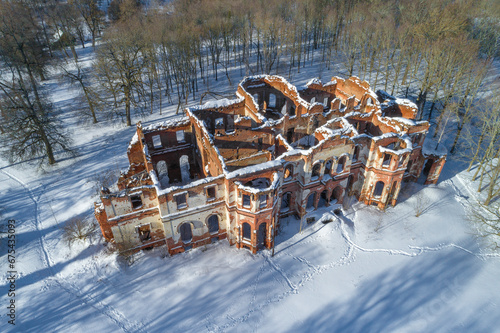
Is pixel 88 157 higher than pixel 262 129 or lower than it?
lower

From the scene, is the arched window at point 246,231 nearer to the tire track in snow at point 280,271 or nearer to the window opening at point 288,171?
the tire track in snow at point 280,271

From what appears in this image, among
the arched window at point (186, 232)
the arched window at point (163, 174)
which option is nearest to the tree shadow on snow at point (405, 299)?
the arched window at point (186, 232)

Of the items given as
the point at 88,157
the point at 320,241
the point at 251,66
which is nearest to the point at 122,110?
the point at 88,157

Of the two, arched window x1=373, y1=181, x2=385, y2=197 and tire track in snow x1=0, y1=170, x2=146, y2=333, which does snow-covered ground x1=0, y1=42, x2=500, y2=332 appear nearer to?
tire track in snow x1=0, y1=170, x2=146, y2=333

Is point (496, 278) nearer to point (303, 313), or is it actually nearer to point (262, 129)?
point (303, 313)

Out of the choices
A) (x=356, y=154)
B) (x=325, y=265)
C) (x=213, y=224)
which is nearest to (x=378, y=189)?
(x=356, y=154)

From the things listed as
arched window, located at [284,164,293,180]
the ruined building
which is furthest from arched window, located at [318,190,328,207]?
arched window, located at [284,164,293,180]

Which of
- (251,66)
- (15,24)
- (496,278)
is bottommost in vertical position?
(496,278)
